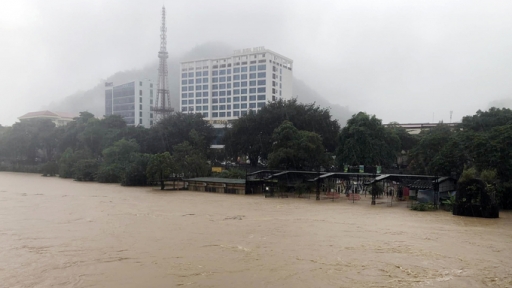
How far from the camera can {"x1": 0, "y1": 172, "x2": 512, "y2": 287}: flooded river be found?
11344 mm

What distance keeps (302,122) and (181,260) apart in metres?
33.4

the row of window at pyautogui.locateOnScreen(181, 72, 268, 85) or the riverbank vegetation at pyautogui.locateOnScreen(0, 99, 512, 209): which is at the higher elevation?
the row of window at pyautogui.locateOnScreen(181, 72, 268, 85)

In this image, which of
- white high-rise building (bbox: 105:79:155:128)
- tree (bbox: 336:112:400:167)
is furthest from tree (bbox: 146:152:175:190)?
white high-rise building (bbox: 105:79:155:128)

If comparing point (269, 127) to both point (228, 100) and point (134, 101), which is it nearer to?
point (228, 100)

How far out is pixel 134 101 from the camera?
10231 centimetres

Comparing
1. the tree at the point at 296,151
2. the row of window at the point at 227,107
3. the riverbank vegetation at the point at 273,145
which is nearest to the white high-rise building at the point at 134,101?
the row of window at the point at 227,107

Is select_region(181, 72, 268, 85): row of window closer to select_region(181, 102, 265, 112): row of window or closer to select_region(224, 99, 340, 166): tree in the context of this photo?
select_region(181, 102, 265, 112): row of window

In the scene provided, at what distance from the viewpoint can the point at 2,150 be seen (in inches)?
2665

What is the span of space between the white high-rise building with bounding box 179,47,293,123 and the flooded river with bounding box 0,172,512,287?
72618 millimetres

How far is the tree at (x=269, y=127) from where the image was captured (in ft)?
148

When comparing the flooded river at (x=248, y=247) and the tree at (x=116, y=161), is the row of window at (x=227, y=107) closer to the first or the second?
the tree at (x=116, y=161)

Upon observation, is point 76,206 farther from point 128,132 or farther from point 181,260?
point 128,132

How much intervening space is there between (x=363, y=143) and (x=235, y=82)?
6484 cm

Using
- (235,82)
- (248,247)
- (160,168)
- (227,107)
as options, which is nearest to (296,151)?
(160,168)
